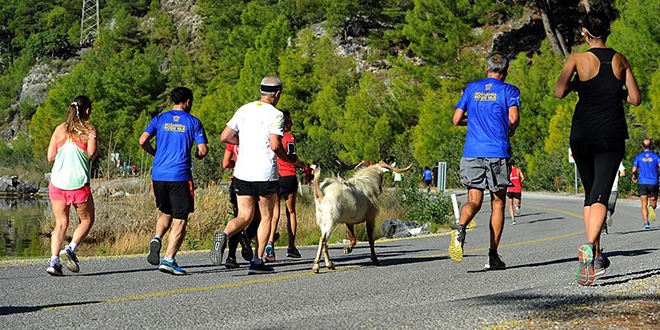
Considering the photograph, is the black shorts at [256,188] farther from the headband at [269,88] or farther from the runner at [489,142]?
the runner at [489,142]

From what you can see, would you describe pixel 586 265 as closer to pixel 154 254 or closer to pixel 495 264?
pixel 495 264

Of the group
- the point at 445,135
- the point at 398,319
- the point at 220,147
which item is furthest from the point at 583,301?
the point at 445,135

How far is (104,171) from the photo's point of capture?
2345 centimetres

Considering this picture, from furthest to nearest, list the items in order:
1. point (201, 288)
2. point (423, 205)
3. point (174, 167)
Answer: point (423, 205), point (174, 167), point (201, 288)

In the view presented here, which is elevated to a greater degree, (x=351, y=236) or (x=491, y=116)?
(x=491, y=116)

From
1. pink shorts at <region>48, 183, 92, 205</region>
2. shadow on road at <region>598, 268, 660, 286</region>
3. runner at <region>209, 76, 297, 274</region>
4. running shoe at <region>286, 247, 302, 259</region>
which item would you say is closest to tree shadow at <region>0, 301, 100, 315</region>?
runner at <region>209, 76, 297, 274</region>

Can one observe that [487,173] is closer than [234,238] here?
Yes

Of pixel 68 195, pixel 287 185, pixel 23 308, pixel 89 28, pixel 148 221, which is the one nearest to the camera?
pixel 23 308

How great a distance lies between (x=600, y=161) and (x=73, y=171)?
19.5 ft

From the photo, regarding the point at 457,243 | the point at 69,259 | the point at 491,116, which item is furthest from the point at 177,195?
the point at 491,116

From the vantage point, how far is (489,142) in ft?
32.6

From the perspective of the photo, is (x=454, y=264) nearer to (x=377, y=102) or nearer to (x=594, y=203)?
(x=594, y=203)

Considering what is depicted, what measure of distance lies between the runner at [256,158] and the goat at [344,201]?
21.9 inches

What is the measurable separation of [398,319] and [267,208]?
416cm
